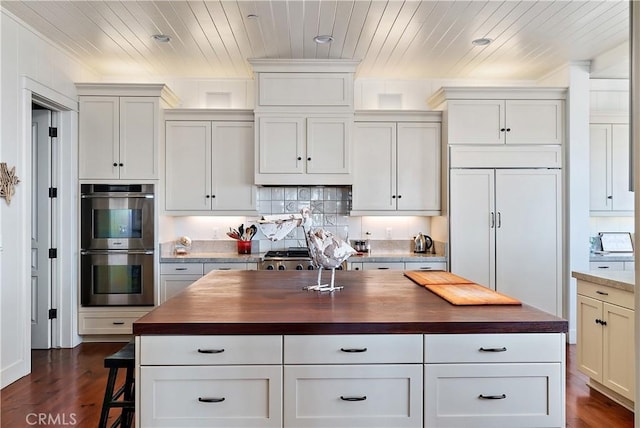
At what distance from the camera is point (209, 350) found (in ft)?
5.45

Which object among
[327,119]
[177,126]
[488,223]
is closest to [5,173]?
[177,126]

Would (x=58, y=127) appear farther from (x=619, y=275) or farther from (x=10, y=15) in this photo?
(x=619, y=275)

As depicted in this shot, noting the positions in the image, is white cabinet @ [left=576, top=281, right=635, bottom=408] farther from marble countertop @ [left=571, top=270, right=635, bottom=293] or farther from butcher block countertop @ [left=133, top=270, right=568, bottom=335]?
butcher block countertop @ [left=133, top=270, right=568, bottom=335]

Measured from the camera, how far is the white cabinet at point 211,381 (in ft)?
5.44

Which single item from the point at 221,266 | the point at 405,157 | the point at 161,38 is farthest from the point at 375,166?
the point at 161,38

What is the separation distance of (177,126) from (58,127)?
3.51ft

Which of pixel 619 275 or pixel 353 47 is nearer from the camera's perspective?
pixel 619 275

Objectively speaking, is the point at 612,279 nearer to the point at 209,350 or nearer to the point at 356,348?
the point at 356,348

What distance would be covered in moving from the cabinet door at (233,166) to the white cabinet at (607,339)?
10.1 feet

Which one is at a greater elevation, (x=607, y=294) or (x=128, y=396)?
(x=607, y=294)

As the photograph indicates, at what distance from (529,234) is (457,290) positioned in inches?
99.6

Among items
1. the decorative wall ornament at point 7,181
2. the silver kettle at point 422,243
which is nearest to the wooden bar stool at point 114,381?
the decorative wall ornament at point 7,181

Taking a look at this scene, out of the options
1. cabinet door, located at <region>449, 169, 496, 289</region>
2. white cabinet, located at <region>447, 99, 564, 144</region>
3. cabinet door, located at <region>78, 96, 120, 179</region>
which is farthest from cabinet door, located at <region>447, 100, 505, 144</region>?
cabinet door, located at <region>78, 96, 120, 179</region>

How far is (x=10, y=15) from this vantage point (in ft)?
10.7
